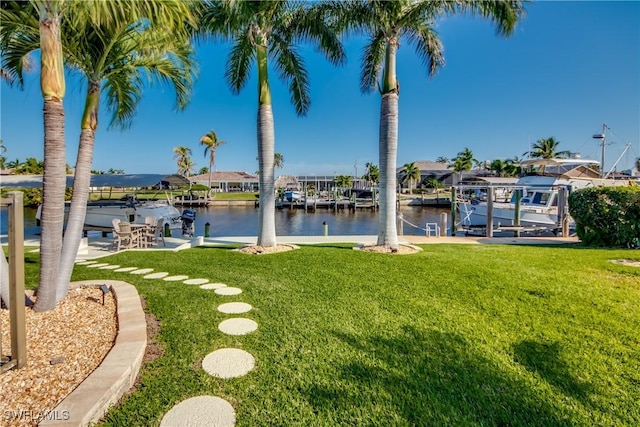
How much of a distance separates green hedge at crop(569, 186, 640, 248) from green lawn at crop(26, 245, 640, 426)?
3.53 m

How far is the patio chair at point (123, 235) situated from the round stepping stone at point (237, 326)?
6.99 meters

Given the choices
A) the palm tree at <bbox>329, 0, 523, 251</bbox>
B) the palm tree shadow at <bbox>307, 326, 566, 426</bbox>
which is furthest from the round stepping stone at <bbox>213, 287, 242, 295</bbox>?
the palm tree at <bbox>329, 0, 523, 251</bbox>

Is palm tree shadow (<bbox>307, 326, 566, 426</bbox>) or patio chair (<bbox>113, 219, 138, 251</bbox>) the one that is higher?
patio chair (<bbox>113, 219, 138, 251</bbox>)

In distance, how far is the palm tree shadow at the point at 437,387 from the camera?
2.32m

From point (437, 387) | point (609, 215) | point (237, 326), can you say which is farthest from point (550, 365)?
point (609, 215)

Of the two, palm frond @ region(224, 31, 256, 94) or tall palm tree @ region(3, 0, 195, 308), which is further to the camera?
palm frond @ region(224, 31, 256, 94)

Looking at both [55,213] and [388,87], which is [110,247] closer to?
[55,213]

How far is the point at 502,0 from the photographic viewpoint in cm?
717

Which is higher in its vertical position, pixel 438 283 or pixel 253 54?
pixel 253 54

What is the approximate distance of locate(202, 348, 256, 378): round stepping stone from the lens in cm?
275

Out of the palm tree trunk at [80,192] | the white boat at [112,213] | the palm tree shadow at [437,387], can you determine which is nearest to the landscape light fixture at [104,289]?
the palm tree trunk at [80,192]

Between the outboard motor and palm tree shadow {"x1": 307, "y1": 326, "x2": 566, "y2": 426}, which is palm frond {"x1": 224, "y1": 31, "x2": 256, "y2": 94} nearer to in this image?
the outboard motor

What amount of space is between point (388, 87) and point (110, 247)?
900 cm

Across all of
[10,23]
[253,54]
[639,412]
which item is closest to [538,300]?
[639,412]
